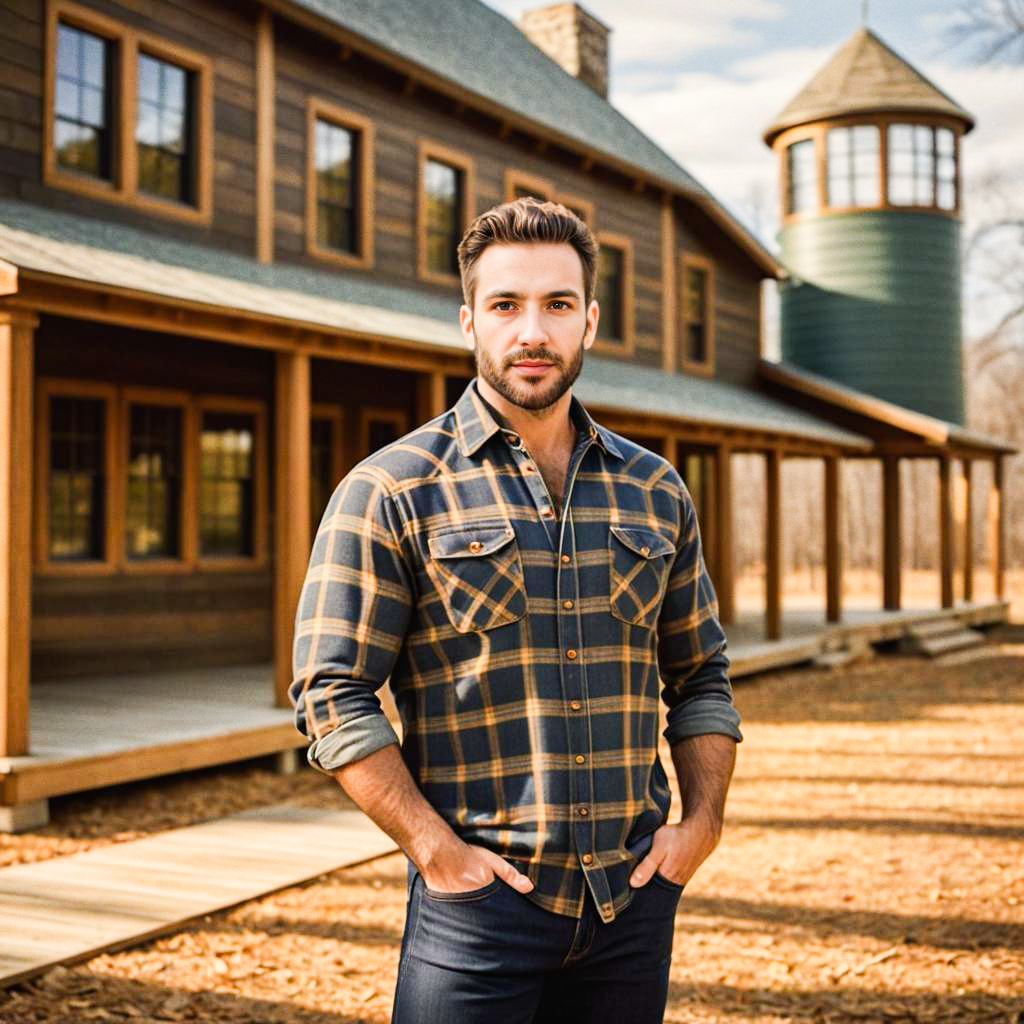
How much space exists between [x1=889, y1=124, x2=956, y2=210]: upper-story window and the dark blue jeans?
2094 cm

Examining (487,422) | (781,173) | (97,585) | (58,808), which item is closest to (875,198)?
(781,173)

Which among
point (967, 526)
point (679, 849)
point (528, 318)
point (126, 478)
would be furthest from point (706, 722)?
point (967, 526)

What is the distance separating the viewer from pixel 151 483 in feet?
37.7

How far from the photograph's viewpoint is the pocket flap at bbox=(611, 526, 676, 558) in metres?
2.46

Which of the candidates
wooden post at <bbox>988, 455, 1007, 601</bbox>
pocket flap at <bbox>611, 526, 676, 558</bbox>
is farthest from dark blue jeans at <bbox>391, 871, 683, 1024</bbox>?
wooden post at <bbox>988, 455, 1007, 601</bbox>

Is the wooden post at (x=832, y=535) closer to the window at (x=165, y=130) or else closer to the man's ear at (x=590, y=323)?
the window at (x=165, y=130)

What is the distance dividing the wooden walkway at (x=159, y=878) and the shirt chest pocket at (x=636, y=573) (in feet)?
12.3

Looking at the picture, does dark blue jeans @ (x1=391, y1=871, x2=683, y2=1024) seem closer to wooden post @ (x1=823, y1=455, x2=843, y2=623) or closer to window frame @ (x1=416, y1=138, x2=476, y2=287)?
window frame @ (x1=416, y1=138, x2=476, y2=287)

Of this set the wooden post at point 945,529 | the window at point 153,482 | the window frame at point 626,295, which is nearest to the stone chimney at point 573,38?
the window frame at point 626,295

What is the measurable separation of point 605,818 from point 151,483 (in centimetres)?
984

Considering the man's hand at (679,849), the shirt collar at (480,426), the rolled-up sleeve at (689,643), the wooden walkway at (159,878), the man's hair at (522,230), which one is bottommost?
the wooden walkway at (159,878)

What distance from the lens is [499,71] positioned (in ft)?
50.9

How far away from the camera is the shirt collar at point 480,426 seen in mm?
2451

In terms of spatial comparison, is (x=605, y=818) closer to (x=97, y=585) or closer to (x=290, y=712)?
(x=290, y=712)
